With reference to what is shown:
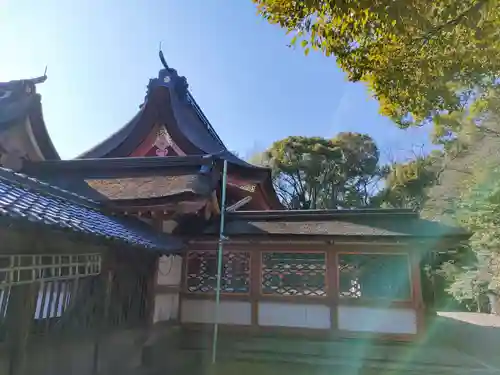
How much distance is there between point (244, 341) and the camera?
6.67 metres

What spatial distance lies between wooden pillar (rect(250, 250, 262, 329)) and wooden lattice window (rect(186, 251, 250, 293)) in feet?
0.40

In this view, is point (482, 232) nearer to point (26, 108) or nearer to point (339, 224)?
point (339, 224)

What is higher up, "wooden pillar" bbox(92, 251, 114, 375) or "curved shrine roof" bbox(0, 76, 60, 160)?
"curved shrine roof" bbox(0, 76, 60, 160)

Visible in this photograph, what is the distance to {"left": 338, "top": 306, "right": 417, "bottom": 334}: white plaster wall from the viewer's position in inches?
248

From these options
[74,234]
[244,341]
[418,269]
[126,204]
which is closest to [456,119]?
[418,269]

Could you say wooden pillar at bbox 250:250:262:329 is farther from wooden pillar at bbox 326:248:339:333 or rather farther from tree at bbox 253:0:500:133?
tree at bbox 253:0:500:133

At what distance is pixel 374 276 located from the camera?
688 cm

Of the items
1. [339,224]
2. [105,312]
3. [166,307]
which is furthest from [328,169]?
[105,312]

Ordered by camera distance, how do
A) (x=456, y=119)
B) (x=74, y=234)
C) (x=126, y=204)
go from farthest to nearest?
(x=456, y=119) → (x=126, y=204) → (x=74, y=234)

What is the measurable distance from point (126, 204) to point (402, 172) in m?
21.6

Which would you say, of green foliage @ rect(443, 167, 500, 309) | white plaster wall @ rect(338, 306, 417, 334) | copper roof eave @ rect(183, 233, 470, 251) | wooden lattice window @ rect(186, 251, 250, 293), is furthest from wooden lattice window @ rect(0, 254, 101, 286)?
green foliage @ rect(443, 167, 500, 309)

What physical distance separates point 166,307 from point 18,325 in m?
3.45

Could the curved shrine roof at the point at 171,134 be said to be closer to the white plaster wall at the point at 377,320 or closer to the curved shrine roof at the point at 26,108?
the curved shrine roof at the point at 26,108

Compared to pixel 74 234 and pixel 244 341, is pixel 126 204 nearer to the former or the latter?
pixel 74 234
